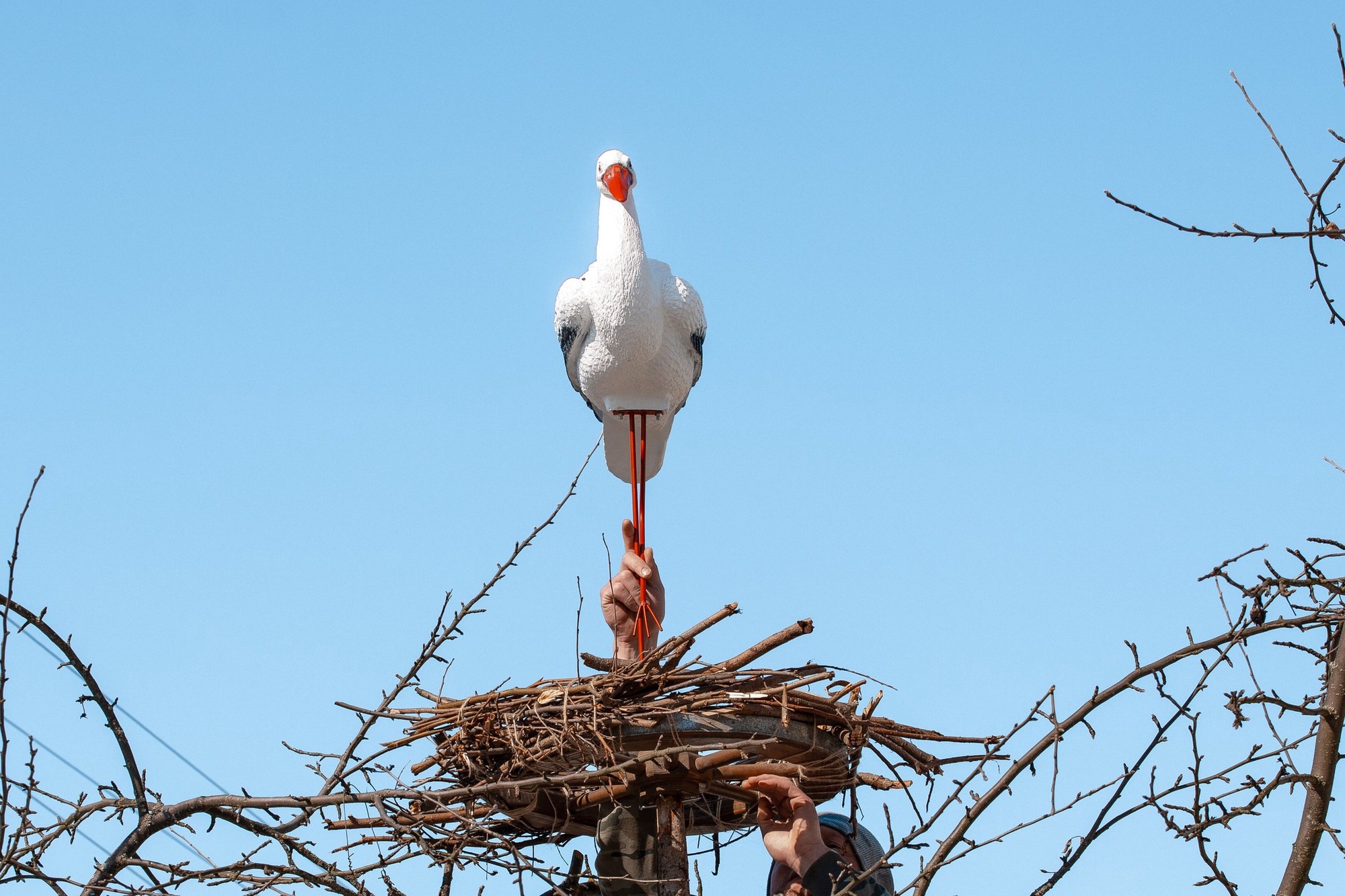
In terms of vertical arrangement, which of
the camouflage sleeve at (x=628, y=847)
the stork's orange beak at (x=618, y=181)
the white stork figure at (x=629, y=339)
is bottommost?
the camouflage sleeve at (x=628, y=847)

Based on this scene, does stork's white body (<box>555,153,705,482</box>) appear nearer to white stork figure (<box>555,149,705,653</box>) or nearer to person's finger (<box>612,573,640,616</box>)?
white stork figure (<box>555,149,705,653</box>)

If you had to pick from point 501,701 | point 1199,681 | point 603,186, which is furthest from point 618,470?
point 1199,681

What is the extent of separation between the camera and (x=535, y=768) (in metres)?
5.30

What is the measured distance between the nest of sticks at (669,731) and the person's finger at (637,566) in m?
0.75

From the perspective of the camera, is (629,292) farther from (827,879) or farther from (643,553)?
(827,879)

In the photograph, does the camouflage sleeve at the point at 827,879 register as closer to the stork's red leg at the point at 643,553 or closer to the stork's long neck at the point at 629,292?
the stork's red leg at the point at 643,553

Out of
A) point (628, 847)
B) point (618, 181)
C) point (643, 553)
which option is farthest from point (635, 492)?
point (628, 847)

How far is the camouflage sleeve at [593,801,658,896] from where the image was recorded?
218 inches

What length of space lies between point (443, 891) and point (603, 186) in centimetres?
299

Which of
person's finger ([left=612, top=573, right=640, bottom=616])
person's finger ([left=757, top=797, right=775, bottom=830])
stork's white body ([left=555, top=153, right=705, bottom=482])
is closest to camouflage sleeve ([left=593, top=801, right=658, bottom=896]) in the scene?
person's finger ([left=757, top=797, right=775, bottom=830])

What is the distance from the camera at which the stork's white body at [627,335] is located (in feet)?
22.6

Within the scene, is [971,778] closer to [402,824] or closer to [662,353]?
[402,824]

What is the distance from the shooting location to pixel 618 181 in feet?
23.6

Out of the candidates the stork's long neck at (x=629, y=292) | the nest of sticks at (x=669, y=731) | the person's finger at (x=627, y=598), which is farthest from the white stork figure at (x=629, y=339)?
the nest of sticks at (x=669, y=731)
